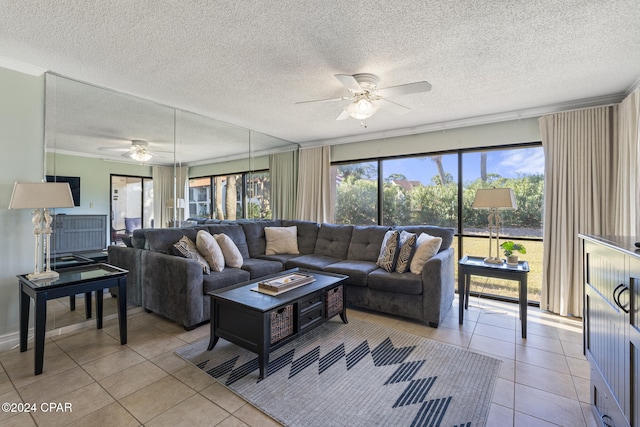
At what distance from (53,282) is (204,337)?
50.2 inches

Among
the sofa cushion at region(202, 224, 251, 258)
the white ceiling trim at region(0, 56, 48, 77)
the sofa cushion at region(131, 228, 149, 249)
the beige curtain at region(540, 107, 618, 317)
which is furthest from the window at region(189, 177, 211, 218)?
the beige curtain at region(540, 107, 618, 317)

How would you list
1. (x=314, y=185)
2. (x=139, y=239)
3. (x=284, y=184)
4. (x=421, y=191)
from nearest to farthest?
1. (x=139, y=239)
2. (x=421, y=191)
3. (x=314, y=185)
4. (x=284, y=184)

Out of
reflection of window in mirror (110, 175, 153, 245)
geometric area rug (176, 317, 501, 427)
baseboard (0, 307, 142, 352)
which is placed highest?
reflection of window in mirror (110, 175, 153, 245)

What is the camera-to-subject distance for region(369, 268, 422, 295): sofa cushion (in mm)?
3072

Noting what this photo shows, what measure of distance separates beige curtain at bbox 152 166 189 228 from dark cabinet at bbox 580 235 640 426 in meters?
4.16

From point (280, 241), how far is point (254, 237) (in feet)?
1.30

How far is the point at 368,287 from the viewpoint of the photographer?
3387 millimetres

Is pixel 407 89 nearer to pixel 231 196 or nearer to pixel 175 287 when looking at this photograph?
pixel 175 287

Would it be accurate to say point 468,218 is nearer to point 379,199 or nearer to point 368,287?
point 379,199

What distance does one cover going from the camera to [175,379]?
6.88 ft

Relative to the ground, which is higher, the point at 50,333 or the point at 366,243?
the point at 366,243

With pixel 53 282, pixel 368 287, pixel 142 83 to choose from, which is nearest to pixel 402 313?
pixel 368 287

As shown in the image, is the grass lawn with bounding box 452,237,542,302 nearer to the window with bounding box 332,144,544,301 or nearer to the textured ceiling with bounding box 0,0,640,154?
the window with bounding box 332,144,544,301

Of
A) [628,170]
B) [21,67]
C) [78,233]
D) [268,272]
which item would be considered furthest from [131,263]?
[628,170]
